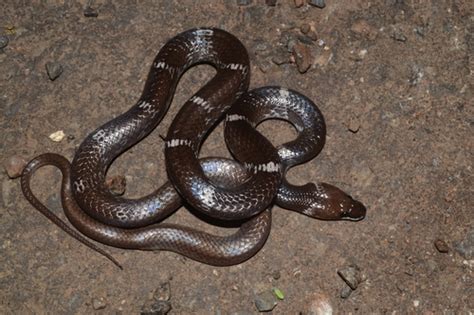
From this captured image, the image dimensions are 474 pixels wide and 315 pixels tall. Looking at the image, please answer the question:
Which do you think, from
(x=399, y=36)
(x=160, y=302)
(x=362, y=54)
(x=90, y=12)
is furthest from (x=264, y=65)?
(x=160, y=302)

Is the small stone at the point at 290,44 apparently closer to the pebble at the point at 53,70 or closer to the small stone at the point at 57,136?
the pebble at the point at 53,70

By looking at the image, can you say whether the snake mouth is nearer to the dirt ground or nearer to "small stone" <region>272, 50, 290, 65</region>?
the dirt ground

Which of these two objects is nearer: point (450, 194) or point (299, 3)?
point (450, 194)

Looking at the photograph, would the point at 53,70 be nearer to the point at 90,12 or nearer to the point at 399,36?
the point at 90,12

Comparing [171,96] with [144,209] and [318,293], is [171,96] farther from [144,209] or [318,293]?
[318,293]

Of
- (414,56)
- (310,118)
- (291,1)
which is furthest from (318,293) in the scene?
(291,1)

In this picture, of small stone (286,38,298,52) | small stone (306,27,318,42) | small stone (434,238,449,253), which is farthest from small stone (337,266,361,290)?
small stone (306,27,318,42)

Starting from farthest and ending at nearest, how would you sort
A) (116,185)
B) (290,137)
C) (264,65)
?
(264,65)
(290,137)
(116,185)
